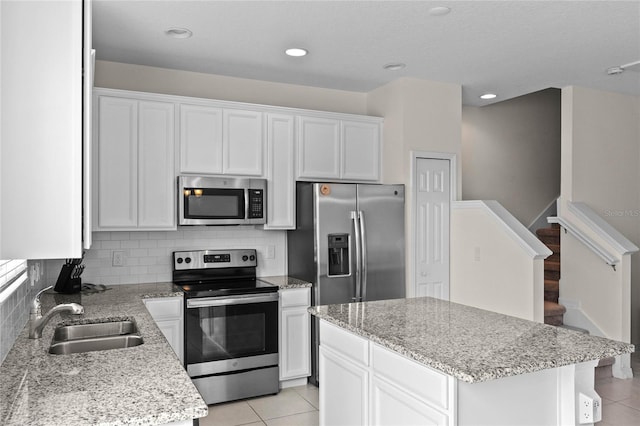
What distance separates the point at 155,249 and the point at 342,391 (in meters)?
2.27

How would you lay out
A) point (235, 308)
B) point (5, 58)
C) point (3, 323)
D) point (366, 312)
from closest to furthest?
1. point (5, 58)
2. point (3, 323)
3. point (366, 312)
4. point (235, 308)

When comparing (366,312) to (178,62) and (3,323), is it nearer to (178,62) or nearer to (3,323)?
(3,323)

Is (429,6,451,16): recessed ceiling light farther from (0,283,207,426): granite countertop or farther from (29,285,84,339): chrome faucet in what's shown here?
(29,285,84,339): chrome faucet

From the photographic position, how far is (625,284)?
480 centimetres

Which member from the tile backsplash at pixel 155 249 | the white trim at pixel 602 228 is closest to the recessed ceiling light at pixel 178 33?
the tile backsplash at pixel 155 249

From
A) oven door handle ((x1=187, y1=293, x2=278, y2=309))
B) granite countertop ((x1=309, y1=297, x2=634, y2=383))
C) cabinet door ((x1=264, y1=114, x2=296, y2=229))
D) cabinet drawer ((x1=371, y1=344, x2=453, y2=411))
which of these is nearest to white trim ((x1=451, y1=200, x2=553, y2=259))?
granite countertop ((x1=309, y1=297, x2=634, y2=383))

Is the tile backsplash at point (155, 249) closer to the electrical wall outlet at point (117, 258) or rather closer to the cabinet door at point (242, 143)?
the electrical wall outlet at point (117, 258)

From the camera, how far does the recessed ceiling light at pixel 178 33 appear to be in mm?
3509

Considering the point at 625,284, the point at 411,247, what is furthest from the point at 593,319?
the point at 411,247

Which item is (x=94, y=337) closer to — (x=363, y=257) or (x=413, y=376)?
(x=413, y=376)

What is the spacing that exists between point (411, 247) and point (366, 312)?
204 centimetres

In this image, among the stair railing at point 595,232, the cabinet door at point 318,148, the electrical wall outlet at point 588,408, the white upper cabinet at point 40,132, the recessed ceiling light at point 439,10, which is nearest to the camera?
the white upper cabinet at point 40,132

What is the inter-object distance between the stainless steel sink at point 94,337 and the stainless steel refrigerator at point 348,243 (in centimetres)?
177

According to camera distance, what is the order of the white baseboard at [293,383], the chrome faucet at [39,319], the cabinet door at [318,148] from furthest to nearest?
the cabinet door at [318,148] < the white baseboard at [293,383] < the chrome faucet at [39,319]
